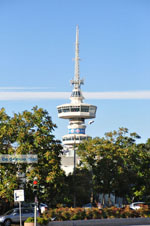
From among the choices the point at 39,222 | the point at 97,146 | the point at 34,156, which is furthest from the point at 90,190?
the point at 39,222

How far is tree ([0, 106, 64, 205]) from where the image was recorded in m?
42.8

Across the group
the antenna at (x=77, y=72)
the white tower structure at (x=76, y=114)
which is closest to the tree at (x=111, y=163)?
the white tower structure at (x=76, y=114)

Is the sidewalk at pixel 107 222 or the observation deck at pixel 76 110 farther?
the observation deck at pixel 76 110

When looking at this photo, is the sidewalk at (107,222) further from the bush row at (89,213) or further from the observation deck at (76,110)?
the observation deck at (76,110)

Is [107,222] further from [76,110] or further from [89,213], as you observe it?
[76,110]

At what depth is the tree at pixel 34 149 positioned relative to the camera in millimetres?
42781

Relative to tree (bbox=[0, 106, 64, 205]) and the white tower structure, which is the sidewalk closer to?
tree (bbox=[0, 106, 64, 205])

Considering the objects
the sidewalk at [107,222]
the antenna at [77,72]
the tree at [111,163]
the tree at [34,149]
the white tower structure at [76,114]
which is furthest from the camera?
the antenna at [77,72]

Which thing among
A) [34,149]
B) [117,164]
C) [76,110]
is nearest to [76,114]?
[76,110]

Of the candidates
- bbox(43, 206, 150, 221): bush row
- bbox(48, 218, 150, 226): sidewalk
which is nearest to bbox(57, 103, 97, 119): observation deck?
bbox(43, 206, 150, 221): bush row

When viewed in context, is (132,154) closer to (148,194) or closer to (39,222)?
(148,194)

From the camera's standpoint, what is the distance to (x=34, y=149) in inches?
1730

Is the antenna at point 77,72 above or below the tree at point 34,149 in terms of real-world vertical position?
above

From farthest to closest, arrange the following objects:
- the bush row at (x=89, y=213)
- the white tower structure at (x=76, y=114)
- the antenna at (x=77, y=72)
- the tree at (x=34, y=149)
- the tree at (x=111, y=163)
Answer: the antenna at (x=77, y=72) < the white tower structure at (x=76, y=114) < the tree at (x=111, y=163) < the tree at (x=34, y=149) < the bush row at (x=89, y=213)
